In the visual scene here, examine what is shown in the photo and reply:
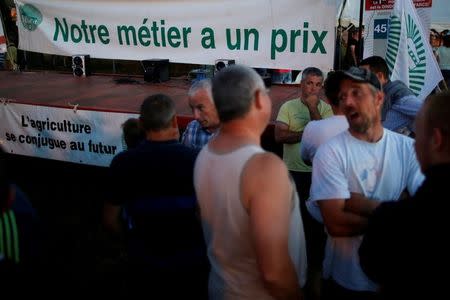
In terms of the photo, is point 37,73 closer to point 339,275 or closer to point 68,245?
point 68,245

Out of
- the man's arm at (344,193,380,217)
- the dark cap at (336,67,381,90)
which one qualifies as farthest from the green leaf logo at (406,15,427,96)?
the man's arm at (344,193,380,217)

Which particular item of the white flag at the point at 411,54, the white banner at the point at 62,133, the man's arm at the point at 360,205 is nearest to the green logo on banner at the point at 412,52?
the white flag at the point at 411,54

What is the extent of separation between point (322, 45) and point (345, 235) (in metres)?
3.02

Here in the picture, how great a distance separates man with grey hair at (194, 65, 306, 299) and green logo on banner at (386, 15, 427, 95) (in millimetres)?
2771

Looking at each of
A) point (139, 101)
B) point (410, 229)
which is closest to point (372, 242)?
point (410, 229)

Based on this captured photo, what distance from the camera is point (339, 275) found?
2.07 meters

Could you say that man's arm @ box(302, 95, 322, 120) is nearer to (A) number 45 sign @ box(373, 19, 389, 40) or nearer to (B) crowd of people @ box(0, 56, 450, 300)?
(B) crowd of people @ box(0, 56, 450, 300)

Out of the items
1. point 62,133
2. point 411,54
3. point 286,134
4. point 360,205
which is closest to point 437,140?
point 360,205

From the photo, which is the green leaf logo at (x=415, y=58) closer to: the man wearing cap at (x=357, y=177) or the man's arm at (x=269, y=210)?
the man wearing cap at (x=357, y=177)

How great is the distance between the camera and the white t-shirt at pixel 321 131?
8.52ft

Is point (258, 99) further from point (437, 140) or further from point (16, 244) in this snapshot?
point (16, 244)

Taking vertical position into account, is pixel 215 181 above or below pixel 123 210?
above

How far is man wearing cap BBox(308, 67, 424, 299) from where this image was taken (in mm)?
1923

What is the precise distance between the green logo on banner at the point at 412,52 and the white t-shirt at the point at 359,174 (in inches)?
86.9
